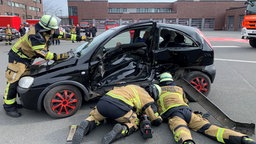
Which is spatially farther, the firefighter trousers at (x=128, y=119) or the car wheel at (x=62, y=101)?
the car wheel at (x=62, y=101)

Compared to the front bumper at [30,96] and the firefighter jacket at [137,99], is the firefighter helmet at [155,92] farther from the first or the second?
the front bumper at [30,96]

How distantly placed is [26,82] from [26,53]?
2.04 feet

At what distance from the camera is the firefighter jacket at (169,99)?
3.29 meters

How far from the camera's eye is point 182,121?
306 centimetres

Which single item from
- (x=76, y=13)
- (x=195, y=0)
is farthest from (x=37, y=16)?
(x=195, y=0)

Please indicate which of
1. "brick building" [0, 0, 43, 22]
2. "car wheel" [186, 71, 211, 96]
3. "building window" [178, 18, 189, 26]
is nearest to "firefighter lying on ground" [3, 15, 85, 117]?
"car wheel" [186, 71, 211, 96]

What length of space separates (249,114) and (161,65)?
174cm

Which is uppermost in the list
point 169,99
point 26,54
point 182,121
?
point 26,54

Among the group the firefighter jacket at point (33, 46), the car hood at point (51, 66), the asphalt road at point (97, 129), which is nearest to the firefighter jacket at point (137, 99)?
the asphalt road at point (97, 129)

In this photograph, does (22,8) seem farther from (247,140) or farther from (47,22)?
(247,140)

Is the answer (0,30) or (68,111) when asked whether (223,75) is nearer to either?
(68,111)

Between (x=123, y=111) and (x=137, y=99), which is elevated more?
Result: (x=137, y=99)

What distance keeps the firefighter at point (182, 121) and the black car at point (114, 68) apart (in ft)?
2.05

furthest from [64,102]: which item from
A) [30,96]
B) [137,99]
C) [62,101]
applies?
[137,99]
